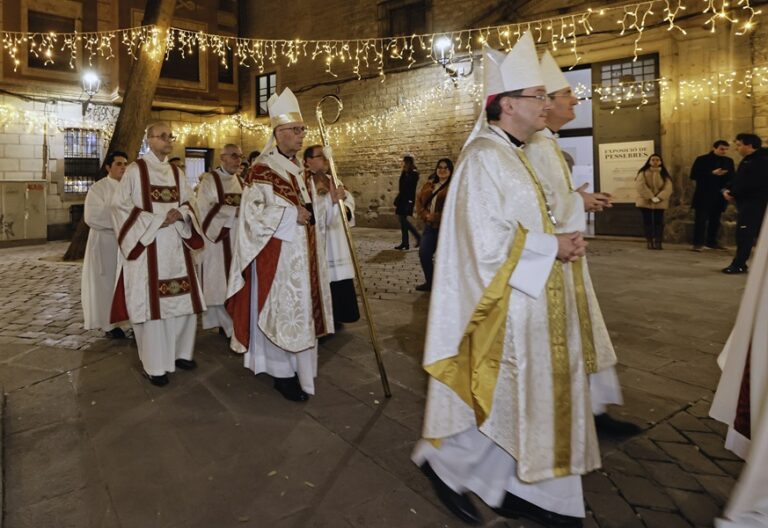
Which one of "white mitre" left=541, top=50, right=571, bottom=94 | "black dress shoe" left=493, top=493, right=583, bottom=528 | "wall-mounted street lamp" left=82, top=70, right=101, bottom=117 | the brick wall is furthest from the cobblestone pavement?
"wall-mounted street lamp" left=82, top=70, right=101, bottom=117

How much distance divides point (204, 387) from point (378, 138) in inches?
522

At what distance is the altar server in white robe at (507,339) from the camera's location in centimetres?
201

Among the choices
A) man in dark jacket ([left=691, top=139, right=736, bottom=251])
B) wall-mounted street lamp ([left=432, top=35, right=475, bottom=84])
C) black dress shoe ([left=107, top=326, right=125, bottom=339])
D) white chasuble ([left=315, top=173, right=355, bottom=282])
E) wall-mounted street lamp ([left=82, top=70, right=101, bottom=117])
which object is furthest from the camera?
wall-mounted street lamp ([left=82, top=70, right=101, bottom=117])

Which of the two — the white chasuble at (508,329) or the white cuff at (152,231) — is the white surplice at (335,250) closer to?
the white cuff at (152,231)

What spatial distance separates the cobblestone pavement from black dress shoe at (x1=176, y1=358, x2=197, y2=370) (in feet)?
0.31

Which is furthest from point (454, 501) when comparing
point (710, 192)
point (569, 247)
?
point (710, 192)

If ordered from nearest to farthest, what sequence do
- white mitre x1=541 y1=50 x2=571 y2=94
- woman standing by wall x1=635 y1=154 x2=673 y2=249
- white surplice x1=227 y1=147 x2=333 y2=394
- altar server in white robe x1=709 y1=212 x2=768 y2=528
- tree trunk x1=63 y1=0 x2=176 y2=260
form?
1. altar server in white robe x1=709 y1=212 x2=768 y2=528
2. white mitre x1=541 y1=50 x2=571 y2=94
3. white surplice x1=227 y1=147 x2=333 y2=394
4. woman standing by wall x1=635 y1=154 x2=673 y2=249
5. tree trunk x1=63 y1=0 x2=176 y2=260

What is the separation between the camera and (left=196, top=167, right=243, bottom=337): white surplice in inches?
204

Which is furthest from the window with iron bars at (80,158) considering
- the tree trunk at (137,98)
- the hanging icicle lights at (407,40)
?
the tree trunk at (137,98)

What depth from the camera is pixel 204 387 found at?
3.77 metres

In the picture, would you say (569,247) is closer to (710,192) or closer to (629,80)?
(710,192)

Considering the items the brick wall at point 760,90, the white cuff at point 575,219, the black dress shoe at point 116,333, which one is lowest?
the black dress shoe at point 116,333

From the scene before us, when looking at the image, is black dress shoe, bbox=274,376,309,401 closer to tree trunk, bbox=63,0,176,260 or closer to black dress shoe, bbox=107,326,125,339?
black dress shoe, bbox=107,326,125,339

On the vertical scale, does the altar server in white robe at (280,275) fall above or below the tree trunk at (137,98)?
below
